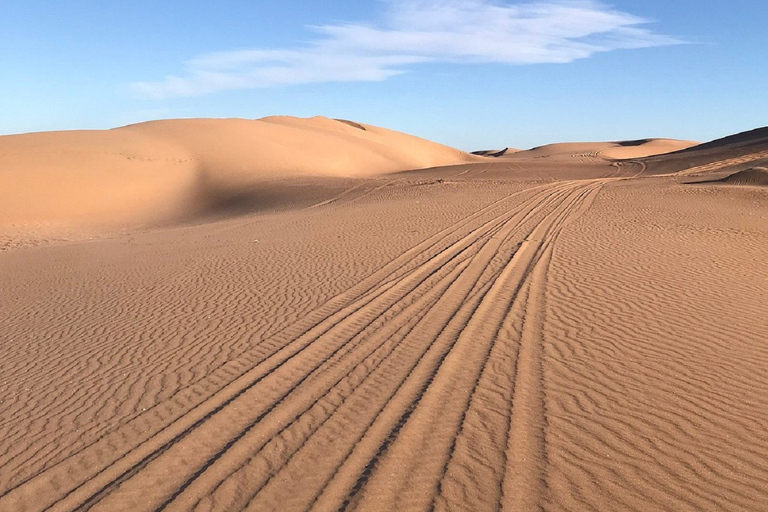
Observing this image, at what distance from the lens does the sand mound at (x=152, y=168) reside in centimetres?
3288

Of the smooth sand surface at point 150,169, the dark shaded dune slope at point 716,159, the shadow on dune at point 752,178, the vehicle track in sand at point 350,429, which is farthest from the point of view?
the dark shaded dune slope at point 716,159

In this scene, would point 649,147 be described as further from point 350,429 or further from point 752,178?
point 350,429

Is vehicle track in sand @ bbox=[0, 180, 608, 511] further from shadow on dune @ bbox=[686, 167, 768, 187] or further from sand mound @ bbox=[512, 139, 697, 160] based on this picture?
sand mound @ bbox=[512, 139, 697, 160]

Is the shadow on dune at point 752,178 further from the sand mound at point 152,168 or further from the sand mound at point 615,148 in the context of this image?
the sand mound at point 615,148

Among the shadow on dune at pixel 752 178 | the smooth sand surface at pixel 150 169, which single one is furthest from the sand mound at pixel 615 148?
the shadow on dune at pixel 752 178

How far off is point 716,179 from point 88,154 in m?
38.5

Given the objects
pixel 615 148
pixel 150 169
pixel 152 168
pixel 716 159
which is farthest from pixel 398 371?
pixel 615 148

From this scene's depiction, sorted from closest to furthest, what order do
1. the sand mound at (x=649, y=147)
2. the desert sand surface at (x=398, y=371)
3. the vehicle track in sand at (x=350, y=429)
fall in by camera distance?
the vehicle track in sand at (x=350, y=429) < the desert sand surface at (x=398, y=371) < the sand mound at (x=649, y=147)

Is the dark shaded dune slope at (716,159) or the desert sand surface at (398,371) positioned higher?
the dark shaded dune slope at (716,159)

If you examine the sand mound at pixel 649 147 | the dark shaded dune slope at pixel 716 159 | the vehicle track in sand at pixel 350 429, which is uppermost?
A: the sand mound at pixel 649 147

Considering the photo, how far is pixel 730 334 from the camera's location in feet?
26.2

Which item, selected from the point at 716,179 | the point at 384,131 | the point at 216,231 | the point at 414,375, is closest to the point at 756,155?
the point at 716,179

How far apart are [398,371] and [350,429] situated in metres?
1.43

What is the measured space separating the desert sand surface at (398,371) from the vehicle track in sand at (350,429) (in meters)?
0.02
